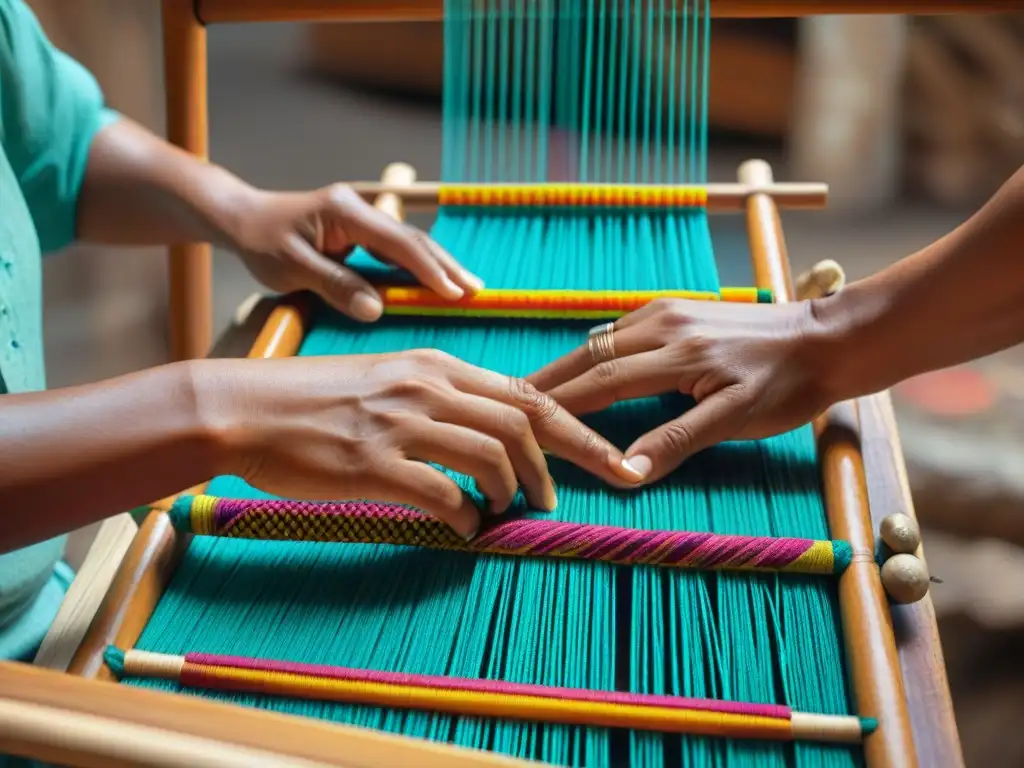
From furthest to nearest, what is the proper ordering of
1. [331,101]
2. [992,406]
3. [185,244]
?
[331,101] → [992,406] → [185,244]

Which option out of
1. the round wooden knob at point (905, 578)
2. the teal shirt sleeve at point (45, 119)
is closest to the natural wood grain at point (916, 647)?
the round wooden knob at point (905, 578)

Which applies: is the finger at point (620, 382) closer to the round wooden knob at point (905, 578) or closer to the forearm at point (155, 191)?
the round wooden knob at point (905, 578)

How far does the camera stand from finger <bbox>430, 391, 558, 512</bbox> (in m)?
0.73

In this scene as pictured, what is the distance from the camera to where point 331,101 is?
10.9 ft

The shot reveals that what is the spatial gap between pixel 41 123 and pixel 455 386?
58 cm

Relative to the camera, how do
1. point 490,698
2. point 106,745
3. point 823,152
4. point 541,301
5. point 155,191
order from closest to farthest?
point 106,745 → point 490,698 → point 541,301 → point 155,191 → point 823,152

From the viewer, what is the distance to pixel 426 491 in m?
0.71

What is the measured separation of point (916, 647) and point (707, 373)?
270 millimetres

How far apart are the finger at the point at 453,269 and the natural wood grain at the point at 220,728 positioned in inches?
23.9

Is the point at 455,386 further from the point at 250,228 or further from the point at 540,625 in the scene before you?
the point at 250,228

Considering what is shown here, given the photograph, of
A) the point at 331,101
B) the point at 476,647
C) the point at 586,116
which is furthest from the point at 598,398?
the point at 331,101

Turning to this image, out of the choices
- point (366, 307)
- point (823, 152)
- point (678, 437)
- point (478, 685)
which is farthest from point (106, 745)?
point (823, 152)

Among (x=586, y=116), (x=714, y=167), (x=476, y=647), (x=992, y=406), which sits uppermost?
(x=714, y=167)

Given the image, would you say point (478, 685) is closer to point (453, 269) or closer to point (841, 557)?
point (841, 557)
